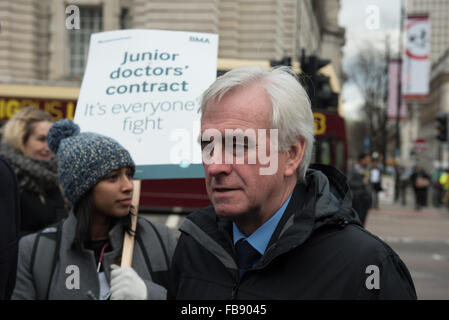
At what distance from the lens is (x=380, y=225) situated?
615 inches

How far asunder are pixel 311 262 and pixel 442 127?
19478 mm

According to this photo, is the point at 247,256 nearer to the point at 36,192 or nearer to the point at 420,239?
the point at 36,192

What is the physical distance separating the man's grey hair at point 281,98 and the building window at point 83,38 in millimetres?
20585

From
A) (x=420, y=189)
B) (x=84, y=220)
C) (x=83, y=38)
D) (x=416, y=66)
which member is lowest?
(x=420, y=189)

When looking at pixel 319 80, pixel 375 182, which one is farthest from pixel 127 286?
pixel 375 182

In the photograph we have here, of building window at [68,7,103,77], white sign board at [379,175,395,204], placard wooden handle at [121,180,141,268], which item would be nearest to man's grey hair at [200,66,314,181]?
placard wooden handle at [121,180,141,268]

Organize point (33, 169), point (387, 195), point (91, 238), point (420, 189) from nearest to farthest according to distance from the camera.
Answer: point (91, 238) < point (33, 169) < point (420, 189) < point (387, 195)

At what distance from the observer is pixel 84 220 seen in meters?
2.62

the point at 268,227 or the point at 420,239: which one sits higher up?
the point at 268,227

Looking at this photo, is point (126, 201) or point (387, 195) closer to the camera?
point (126, 201)

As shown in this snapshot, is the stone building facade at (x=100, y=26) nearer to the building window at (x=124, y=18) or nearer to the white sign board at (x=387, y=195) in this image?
the building window at (x=124, y=18)

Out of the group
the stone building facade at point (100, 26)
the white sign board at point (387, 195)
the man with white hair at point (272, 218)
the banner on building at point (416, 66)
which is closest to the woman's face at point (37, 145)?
the man with white hair at point (272, 218)

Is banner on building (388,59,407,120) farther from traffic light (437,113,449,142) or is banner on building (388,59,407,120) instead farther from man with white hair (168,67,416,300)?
man with white hair (168,67,416,300)
